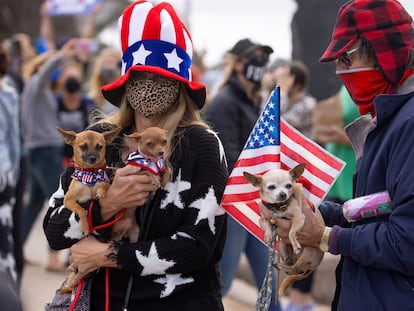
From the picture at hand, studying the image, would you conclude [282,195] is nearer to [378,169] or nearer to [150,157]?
[378,169]

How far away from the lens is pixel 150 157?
269cm

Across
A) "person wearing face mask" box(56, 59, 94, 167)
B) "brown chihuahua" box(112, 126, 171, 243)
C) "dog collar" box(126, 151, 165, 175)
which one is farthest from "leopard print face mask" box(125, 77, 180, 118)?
"person wearing face mask" box(56, 59, 94, 167)

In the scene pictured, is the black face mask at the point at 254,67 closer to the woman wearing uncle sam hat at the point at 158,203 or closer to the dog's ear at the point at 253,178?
the woman wearing uncle sam hat at the point at 158,203

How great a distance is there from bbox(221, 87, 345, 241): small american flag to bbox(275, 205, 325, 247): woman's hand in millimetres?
113

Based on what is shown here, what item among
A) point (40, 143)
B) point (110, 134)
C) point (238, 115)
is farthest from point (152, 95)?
point (40, 143)

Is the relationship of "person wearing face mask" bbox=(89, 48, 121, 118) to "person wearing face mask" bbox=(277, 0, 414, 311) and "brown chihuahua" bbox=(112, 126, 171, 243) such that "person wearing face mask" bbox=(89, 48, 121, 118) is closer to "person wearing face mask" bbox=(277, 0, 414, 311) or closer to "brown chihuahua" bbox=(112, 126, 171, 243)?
"brown chihuahua" bbox=(112, 126, 171, 243)

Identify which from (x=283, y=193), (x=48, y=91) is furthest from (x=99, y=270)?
(x=48, y=91)

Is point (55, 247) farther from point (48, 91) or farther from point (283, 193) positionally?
point (48, 91)

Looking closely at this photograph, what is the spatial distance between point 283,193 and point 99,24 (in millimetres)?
24599

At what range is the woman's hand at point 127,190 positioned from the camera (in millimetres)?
2689

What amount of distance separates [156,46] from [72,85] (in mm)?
5384

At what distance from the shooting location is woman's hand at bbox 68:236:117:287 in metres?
2.73

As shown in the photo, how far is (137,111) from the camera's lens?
2.92 meters

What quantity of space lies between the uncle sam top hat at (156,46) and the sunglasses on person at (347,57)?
0.58 m
